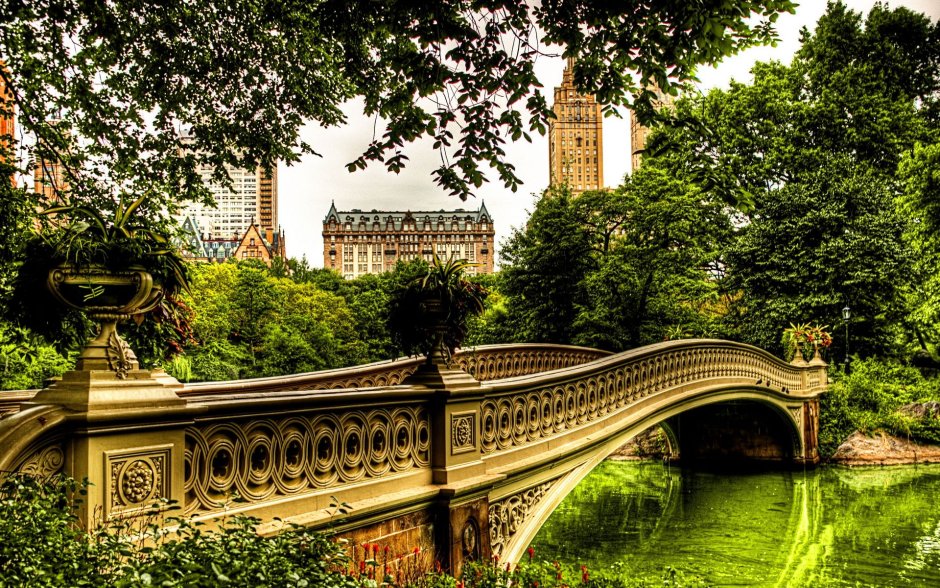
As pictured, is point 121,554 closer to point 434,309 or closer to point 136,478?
point 136,478

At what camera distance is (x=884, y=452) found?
20.1m

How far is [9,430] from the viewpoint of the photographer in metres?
3.13

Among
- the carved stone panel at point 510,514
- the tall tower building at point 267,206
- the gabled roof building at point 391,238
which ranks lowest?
the carved stone panel at point 510,514

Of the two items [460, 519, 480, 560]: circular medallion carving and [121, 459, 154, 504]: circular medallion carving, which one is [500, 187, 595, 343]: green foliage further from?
[121, 459, 154, 504]: circular medallion carving

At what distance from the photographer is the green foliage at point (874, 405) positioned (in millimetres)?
20406

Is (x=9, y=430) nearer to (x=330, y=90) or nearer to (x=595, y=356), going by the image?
(x=330, y=90)

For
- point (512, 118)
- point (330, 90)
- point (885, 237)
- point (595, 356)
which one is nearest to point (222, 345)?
point (595, 356)

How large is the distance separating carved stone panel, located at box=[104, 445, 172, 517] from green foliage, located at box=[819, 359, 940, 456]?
22.2 m

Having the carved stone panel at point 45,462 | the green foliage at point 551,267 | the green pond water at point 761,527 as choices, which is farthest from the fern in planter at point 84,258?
the green foliage at point 551,267

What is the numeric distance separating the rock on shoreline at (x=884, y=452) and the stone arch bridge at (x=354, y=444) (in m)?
12.4

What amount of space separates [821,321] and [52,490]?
2540 cm

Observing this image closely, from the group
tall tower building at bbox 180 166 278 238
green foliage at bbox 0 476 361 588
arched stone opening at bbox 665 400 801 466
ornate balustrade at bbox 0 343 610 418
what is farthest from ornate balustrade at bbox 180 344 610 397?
tall tower building at bbox 180 166 278 238

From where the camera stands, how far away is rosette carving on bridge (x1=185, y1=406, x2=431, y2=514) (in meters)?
4.08

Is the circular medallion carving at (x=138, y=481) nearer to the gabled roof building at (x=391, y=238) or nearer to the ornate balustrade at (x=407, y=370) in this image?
the ornate balustrade at (x=407, y=370)
